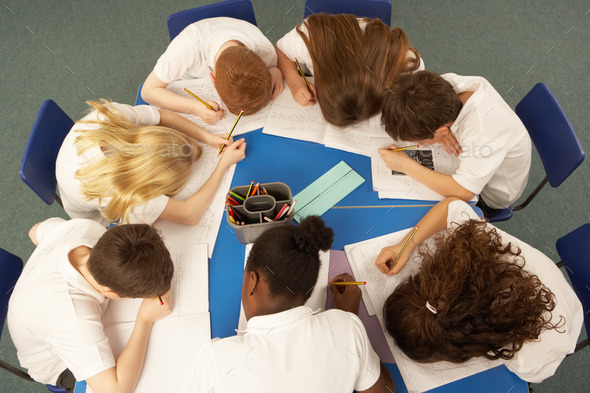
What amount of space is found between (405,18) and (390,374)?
267 cm

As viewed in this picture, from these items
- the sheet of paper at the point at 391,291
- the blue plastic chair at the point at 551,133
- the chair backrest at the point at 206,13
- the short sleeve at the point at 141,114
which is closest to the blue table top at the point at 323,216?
the sheet of paper at the point at 391,291

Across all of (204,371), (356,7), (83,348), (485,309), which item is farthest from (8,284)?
(356,7)

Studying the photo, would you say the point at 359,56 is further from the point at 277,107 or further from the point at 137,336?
the point at 137,336

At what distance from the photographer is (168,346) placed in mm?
1039

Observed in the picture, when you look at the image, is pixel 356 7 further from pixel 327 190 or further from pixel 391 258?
pixel 391 258

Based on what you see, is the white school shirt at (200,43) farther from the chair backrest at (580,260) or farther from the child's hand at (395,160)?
the chair backrest at (580,260)

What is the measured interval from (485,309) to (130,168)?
3.86ft

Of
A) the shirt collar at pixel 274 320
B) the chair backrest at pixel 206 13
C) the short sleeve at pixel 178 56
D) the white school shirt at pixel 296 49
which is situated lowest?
the shirt collar at pixel 274 320

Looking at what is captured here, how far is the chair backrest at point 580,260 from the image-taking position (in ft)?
3.95

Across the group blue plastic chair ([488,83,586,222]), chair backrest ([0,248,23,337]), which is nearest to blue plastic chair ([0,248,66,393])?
chair backrest ([0,248,23,337])

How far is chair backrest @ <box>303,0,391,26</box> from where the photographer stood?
165 cm

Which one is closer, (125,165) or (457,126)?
(125,165)

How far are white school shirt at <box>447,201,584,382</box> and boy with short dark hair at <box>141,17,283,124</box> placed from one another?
1.08m

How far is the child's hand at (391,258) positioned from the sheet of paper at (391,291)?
2 cm
